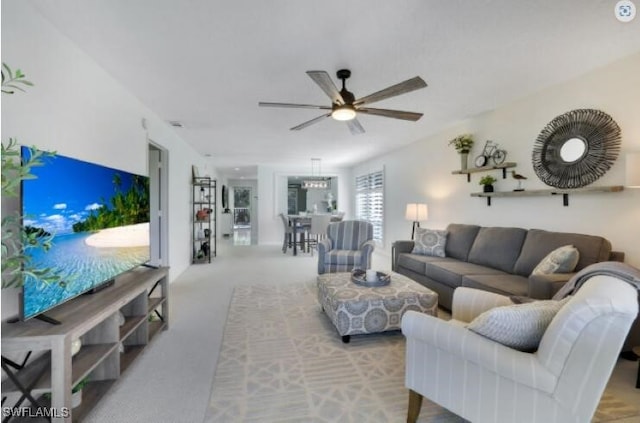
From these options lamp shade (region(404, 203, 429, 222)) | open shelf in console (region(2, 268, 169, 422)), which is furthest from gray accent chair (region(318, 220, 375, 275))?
open shelf in console (region(2, 268, 169, 422))

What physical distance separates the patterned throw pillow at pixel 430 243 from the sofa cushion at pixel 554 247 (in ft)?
3.47

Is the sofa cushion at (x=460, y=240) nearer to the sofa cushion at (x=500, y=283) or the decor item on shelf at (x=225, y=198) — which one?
the sofa cushion at (x=500, y=283)

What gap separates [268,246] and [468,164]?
5701 mm

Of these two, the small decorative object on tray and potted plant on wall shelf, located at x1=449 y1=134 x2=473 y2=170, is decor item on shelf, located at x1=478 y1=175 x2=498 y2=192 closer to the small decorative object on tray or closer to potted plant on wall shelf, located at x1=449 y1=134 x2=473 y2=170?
potted plant on wall shelf, located at x1=449 y1=134 x2=473 y2=170

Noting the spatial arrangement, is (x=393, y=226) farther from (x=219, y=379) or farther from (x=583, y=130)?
(x=219, y=379)

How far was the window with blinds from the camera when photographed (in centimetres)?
725

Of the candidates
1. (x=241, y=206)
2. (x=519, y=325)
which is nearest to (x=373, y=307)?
(x=519, y=325)

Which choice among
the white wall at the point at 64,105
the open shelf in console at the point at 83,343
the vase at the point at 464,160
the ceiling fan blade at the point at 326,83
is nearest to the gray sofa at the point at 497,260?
the vase at the point at 464,160

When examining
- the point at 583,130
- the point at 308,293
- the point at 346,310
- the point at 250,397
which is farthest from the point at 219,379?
the point at 583,130

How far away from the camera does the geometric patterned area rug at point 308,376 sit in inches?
68.4

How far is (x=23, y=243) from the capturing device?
4.50 feet

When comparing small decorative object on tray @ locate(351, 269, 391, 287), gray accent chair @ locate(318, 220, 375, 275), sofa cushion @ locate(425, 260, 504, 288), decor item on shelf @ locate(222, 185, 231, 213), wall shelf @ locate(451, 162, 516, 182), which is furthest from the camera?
decor item on shelf @ locate(222, 185, 231, 213)

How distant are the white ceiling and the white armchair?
5.63 ft

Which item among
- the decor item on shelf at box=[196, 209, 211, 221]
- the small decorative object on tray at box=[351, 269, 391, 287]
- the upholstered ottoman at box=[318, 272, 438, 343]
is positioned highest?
the decor item on shelf at box=[196, 209, 211, 221]
